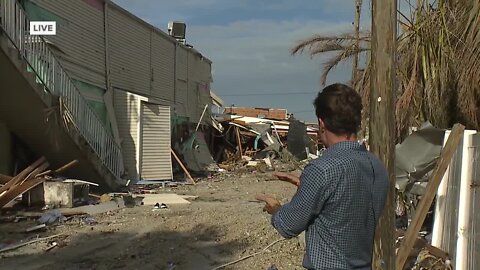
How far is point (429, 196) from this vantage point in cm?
643

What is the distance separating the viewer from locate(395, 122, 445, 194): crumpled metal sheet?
7.43m

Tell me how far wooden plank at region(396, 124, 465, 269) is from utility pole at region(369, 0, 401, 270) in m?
1.31

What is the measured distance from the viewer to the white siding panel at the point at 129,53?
1988 centimetres

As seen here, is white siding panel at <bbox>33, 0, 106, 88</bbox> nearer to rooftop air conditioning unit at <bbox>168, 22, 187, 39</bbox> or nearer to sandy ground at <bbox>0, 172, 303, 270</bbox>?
sandy ground at <bbox>0, 172, 303, 270</bbox>

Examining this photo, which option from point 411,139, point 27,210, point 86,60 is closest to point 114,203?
point 27,210

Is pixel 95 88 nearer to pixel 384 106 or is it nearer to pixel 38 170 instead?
pixel 38 170

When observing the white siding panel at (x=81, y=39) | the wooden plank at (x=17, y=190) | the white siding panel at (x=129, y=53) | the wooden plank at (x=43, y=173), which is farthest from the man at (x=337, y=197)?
the white siding panel at (x=129, y=53)

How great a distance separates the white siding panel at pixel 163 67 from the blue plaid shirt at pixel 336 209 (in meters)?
21.3

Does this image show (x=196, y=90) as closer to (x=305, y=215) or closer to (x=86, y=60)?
(x=86, y=60)

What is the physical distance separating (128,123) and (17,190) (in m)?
7.44

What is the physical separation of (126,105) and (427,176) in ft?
44.8

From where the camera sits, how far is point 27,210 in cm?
1258

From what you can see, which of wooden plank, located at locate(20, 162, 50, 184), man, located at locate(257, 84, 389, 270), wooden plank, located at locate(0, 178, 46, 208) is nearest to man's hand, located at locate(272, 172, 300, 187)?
man, located at locate(257, 84, 389, 270)

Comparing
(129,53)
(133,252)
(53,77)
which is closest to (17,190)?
(53,77)
